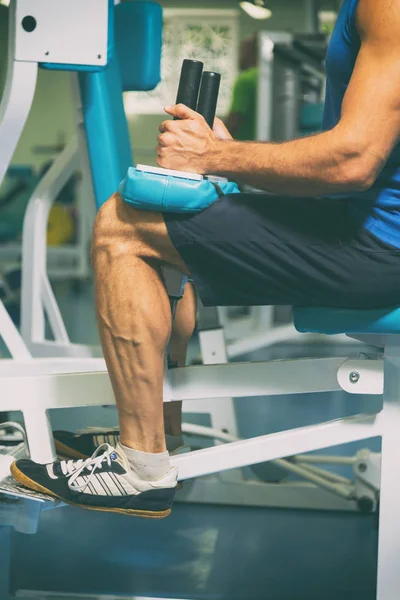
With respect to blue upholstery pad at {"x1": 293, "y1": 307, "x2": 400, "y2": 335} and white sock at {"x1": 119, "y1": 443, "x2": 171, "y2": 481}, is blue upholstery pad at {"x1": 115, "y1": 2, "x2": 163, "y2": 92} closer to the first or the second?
blue upholstery pad at {"x1": 293, "y1": 307, "x2": 400, "y2": 335}

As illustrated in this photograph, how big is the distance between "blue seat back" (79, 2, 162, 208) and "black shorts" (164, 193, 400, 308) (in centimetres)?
56

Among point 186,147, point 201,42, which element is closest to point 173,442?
point 186,147

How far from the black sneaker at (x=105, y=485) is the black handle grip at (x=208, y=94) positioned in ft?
2.07

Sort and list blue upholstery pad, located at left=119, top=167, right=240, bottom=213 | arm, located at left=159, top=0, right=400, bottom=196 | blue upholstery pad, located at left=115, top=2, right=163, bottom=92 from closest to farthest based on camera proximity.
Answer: arm, located at left=159, top=0, right=400, bottom=196, blue upholstery pad, located at left=119, top=167, right=240, bottom=213, blue upholstery pad, located at left=115, top=2, right=163, bottom=92

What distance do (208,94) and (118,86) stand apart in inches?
26.0

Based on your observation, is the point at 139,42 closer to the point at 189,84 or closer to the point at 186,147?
the point at 189,84

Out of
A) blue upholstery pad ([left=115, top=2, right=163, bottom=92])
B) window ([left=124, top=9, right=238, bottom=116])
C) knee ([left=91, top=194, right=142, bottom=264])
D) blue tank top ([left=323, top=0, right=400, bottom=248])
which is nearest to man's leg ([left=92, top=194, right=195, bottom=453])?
knee ([left=91, top=194, right=142, bottom=264])

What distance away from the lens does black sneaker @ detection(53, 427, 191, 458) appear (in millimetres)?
1705

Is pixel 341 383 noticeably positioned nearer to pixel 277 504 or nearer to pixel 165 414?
pixel 165 414

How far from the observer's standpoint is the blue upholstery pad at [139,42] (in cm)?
204

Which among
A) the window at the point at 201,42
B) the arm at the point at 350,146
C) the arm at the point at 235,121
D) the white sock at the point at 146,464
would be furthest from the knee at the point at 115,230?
the window at the point at 201,42

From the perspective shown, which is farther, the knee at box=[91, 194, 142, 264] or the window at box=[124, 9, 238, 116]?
the window at box=[124, 9, 238, 116]

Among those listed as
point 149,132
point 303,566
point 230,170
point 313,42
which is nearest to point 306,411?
point 303,566

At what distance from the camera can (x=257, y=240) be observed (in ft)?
4.50
